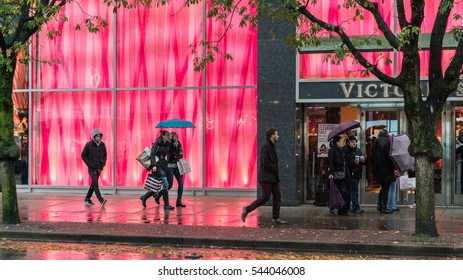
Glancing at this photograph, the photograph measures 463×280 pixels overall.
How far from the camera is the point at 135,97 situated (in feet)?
59.5

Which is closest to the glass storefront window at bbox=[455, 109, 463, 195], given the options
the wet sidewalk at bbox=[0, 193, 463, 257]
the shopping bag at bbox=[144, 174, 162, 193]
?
the wet sidewalk at bbox=[0, 193, 463, 257]

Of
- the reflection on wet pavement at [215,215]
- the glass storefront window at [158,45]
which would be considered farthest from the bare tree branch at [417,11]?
the glass storefront window at [158,45]

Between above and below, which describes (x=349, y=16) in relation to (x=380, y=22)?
above

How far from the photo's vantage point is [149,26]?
59.1 feet

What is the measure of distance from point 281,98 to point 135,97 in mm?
4969

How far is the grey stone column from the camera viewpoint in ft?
Result: 50.1

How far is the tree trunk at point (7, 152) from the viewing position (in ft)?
Result: 39.8

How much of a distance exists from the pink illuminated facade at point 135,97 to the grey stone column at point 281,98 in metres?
1.55

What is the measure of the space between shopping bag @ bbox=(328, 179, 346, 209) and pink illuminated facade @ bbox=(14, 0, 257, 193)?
404 centimetres

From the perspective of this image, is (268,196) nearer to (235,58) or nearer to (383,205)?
(383,205)

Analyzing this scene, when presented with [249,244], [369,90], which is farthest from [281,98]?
[249,244]

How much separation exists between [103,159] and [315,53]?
19.7ft

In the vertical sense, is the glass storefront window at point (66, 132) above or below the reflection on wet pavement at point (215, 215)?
above

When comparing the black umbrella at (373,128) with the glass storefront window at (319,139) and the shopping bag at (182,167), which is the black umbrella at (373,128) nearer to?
the glass storefront window at (319,139)
